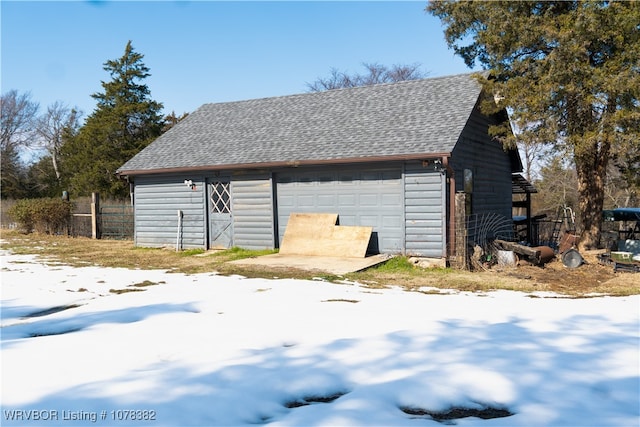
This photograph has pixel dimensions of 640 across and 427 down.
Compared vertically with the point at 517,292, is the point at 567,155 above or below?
above

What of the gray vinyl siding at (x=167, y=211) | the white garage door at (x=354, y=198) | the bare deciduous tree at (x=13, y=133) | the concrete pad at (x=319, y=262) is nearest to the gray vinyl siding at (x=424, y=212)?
the white garage door at (x=354, y=198)

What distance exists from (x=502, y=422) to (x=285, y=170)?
10.9 meters

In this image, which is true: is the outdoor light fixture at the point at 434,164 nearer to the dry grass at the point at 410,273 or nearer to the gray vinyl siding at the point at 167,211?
the dry grass at the point at 410,273

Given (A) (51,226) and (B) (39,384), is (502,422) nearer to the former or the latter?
(B) (39,384)

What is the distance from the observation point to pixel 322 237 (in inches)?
497

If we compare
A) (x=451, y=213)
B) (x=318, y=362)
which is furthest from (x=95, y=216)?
(x=318, y=362)

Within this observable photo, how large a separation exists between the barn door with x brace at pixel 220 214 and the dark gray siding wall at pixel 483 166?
6690 millimetres

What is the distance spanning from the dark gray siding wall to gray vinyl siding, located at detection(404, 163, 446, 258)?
93 centimetres

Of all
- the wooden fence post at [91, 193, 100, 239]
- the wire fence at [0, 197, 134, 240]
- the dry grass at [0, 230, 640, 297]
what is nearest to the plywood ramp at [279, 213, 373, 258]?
the dry grass at [0, 230, 640, 297]

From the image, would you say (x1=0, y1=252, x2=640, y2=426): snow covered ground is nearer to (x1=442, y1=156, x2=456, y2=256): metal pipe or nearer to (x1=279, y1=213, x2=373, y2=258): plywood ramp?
(x1=442, y1=156, x2=456, y2=256): metal pipe

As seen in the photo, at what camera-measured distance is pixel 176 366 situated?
12.9 ft

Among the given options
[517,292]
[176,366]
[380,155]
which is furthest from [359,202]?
[176,366]

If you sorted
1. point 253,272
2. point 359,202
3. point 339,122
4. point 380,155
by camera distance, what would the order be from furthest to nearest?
point 339,122, point 359,202, point 380,155, point 253,272

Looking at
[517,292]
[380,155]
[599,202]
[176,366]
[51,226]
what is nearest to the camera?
[176,366]
